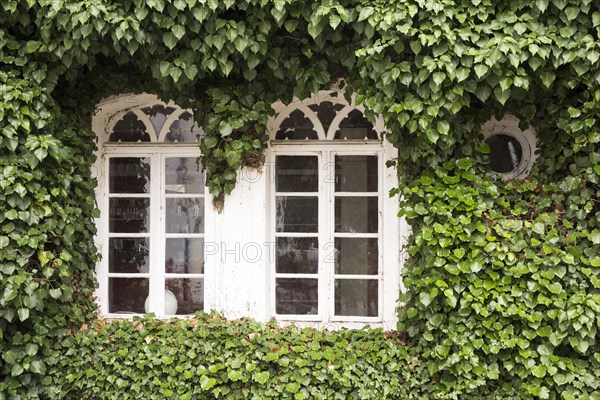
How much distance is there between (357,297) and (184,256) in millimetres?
1596

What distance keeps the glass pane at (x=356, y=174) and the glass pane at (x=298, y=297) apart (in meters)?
0.88

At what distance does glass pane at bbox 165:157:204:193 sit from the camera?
4816mm

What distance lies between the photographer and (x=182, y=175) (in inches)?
191

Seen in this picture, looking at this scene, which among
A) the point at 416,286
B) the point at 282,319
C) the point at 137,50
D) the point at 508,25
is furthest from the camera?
the point at 282,319

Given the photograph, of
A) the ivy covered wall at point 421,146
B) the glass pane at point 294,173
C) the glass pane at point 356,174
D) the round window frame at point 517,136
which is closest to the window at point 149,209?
the ivy covered wall at point 421,146

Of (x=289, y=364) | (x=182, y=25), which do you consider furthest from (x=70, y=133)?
(x=289, y=364)

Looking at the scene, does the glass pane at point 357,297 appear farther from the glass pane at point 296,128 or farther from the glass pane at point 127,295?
the glass pane at point 127,295

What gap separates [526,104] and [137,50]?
3.07m

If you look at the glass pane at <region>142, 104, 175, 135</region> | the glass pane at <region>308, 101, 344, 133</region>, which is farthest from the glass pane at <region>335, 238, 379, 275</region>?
the glass pane at <region>142, 104, 175, 135</region>

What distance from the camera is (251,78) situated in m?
4.22

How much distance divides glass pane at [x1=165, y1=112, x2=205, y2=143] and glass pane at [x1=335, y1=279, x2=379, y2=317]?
6.04 feet

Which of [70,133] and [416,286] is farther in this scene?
[70,133]

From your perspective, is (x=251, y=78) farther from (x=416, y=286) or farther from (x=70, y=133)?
(x=416, y=286)

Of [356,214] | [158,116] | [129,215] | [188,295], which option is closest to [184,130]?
[158,116]
